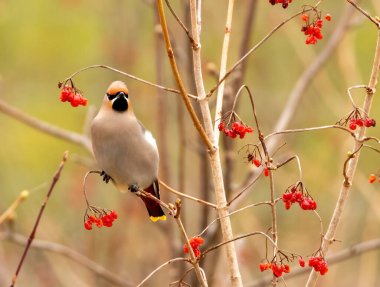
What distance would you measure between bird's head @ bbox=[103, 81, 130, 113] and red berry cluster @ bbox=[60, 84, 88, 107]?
0.50 meters

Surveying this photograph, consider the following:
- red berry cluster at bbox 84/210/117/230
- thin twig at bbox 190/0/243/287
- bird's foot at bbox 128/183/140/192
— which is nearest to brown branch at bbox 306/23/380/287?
thin twig at bbox 190/0/243/287

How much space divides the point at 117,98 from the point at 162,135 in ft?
2.60

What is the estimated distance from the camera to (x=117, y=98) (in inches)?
129

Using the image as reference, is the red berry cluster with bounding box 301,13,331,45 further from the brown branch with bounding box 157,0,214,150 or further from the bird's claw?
the bird's claw

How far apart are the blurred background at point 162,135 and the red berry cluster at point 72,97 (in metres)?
1.07

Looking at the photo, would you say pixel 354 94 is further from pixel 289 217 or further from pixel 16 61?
pixel 16 61

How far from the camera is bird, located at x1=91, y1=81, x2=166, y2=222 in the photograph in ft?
10.7

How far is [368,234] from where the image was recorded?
18.4ft

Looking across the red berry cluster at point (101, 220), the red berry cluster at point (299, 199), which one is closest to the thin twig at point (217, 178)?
the red berry cluster at point (299, 199)

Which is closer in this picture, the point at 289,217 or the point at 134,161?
the point at 134,161

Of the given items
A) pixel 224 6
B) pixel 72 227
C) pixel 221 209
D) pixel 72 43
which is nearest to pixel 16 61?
pixel 72 43

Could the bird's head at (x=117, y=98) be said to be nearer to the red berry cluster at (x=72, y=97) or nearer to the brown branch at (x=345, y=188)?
the red berry cluster at (x=72, y=97)

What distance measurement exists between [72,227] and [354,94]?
8.07 feet

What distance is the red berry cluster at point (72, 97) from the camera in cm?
270
